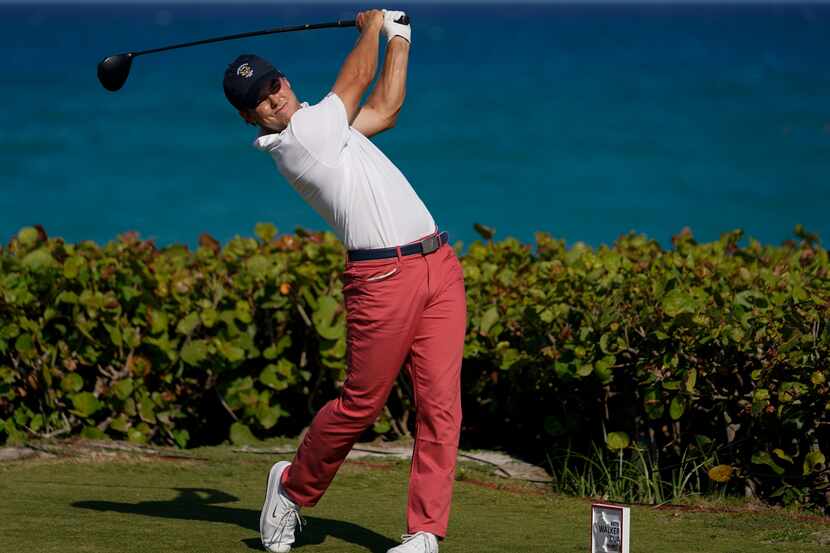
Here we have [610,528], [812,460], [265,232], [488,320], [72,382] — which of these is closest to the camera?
[610,528]

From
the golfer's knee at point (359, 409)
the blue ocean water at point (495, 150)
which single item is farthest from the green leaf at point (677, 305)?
the blue ocean water at point (495, 150)

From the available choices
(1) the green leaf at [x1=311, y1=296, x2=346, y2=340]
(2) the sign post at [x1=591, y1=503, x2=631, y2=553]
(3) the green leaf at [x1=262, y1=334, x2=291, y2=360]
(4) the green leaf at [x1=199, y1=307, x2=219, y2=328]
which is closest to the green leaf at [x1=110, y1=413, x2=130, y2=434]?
(4) the green leaf at [x1=199, y1=307, x2=219, y2=328]

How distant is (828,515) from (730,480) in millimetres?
408

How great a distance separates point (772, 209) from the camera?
25.7 meters

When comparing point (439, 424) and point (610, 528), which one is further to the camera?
point (439, 424)

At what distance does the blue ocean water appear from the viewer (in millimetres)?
26109

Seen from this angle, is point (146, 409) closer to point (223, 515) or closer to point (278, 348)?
point (278, 348)

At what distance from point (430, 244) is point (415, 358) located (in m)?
0.36

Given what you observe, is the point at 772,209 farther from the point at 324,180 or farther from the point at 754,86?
the point at 324,180

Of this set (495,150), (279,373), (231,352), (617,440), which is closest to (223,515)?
(231,352)

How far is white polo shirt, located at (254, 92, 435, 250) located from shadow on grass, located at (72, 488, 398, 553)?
3.37ft

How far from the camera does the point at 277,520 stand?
14.5ft

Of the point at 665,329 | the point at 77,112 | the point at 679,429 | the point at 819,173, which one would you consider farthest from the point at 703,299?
the point at 77,112

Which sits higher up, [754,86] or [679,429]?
[754,86]
